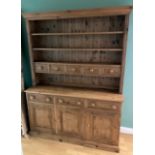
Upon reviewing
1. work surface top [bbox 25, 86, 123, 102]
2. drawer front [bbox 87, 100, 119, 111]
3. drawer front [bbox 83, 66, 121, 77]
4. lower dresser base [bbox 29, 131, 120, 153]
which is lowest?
lower dresser base [bbox 29, 131, 120, 153]

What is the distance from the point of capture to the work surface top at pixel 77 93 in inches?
89.4

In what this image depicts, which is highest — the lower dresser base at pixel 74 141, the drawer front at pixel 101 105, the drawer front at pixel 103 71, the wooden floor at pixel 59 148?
the drawer front at pixel 103 71

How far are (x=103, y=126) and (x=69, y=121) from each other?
0.55 meters

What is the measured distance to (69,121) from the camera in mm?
2506

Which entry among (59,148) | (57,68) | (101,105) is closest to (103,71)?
(101,105)

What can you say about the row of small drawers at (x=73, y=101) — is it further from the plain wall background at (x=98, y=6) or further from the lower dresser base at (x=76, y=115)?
the plain wall background at (x=98, y=6)

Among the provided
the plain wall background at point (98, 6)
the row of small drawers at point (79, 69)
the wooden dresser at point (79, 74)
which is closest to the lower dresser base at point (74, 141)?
the wooden dresser at point (79, 74)

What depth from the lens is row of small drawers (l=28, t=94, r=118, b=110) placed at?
7.40 ft

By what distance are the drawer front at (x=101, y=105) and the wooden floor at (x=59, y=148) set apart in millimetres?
714

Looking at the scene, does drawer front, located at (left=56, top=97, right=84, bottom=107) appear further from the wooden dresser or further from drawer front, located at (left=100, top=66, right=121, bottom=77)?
drawer front, located at (left=100, top=66, right=121, bottom=77)

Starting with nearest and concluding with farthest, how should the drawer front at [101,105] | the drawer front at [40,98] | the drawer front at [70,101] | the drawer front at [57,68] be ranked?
the drawer front at [101,105] < the drawer front at [70,101] < the drawer front at [40,98] < the drawer front at [57,68]

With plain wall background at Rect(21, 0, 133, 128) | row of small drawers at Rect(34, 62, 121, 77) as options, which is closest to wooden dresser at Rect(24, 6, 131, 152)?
row of small drawers at Rect(34, 62, 121, 77)
